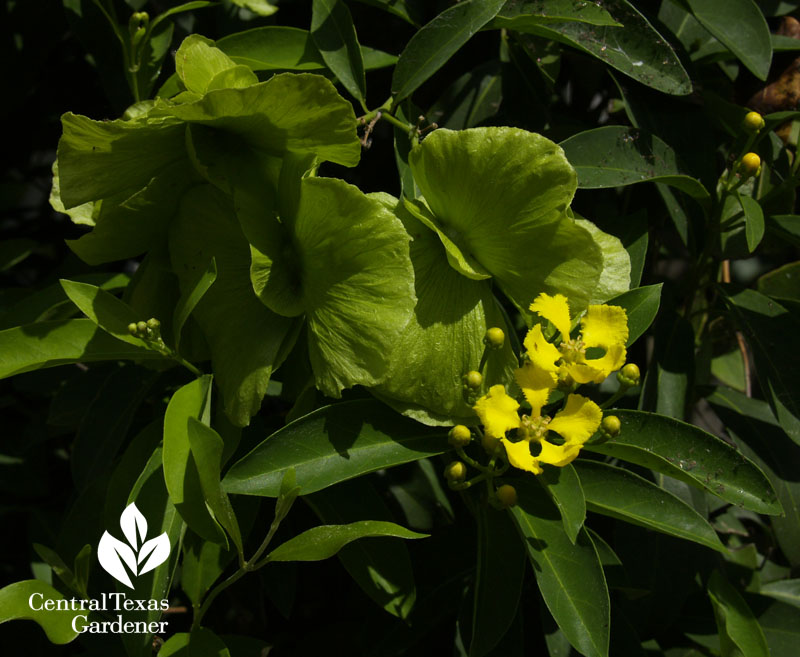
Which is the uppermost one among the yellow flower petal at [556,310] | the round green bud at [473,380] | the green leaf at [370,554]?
the yellow flower petal at [556,310]

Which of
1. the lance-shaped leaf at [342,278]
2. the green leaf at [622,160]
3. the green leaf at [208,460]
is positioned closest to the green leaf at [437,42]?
the green leaf at [622,160]

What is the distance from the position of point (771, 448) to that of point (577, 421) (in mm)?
654

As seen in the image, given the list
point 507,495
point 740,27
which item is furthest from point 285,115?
point 740,27

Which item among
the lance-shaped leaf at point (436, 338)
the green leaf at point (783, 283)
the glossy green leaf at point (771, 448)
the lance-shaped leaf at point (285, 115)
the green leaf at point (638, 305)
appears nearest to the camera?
the lance-shaped leaf at point (285, 115)

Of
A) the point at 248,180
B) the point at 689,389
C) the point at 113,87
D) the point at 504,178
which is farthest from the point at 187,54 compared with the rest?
the point at 689,389

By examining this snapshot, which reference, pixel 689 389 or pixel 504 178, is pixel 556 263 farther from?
pixel 689 389

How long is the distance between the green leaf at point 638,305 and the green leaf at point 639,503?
0.17 m

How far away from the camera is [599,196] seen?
142cm

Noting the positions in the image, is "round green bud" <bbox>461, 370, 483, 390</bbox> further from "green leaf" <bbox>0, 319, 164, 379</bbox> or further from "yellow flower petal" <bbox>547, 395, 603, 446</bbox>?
"green leaf" <bbox>0, 319, 164, 379</bbox>

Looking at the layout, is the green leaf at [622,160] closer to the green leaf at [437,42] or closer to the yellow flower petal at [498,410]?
the green leaf at [437,42]

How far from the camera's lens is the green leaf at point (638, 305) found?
1.02 metres

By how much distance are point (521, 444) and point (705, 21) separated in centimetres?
74

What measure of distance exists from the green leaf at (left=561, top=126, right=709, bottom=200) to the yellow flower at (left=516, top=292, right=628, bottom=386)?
24cm

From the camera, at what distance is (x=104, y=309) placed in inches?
38.4
